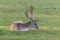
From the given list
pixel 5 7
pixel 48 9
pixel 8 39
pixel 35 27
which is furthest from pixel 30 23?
pixel 5 7

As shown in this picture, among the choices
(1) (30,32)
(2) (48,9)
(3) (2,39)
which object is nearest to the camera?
(3) (2,39)

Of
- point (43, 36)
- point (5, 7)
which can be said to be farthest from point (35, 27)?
point (5, 7)

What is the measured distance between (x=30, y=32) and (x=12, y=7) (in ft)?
29.8

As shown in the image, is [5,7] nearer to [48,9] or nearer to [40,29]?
[48,9]

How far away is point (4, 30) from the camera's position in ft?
38.7

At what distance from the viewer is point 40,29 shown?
12055 millimetres

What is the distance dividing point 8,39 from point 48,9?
899 cm

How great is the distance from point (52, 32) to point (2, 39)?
2021mm

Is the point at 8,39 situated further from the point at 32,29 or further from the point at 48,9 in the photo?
the point at 48,9

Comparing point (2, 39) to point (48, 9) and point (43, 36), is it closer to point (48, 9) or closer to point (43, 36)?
point (43, 36)

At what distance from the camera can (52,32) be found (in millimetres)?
11664

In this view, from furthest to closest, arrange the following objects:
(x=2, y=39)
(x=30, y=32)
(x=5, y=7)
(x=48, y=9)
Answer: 1. (x=5, y=7)
2. (x=48, y=9)
3. (x=30, y=32)
4. (x=2, y=39)

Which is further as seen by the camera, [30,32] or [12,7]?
[12,7]

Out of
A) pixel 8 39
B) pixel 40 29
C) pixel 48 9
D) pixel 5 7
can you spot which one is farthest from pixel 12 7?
pixel 8 39
